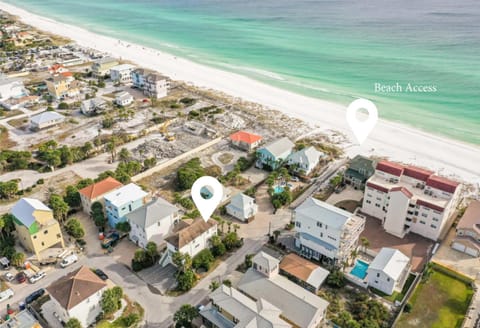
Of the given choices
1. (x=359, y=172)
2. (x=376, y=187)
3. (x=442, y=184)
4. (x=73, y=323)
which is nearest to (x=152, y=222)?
(x=73, y=323)

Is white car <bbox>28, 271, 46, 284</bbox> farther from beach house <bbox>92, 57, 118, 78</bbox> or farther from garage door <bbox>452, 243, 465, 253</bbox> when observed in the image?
beach house <bbox>92, 57, 118, 78</bbox>

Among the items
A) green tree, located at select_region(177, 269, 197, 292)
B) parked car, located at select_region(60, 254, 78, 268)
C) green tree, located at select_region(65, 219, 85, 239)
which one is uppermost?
green tree, located at select_region(177, 269, 197, 292)

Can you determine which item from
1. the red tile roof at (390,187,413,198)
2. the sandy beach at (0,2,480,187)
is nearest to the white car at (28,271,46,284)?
the red tile roof at (390,187,413,198)

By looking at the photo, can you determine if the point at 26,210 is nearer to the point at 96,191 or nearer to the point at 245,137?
the point at 96,191

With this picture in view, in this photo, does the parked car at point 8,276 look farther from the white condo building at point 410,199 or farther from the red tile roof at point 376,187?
the red tile roof at point 376,187

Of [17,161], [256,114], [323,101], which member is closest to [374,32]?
[323,101]

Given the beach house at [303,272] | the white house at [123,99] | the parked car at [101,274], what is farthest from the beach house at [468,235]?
the white house at [123,99]
